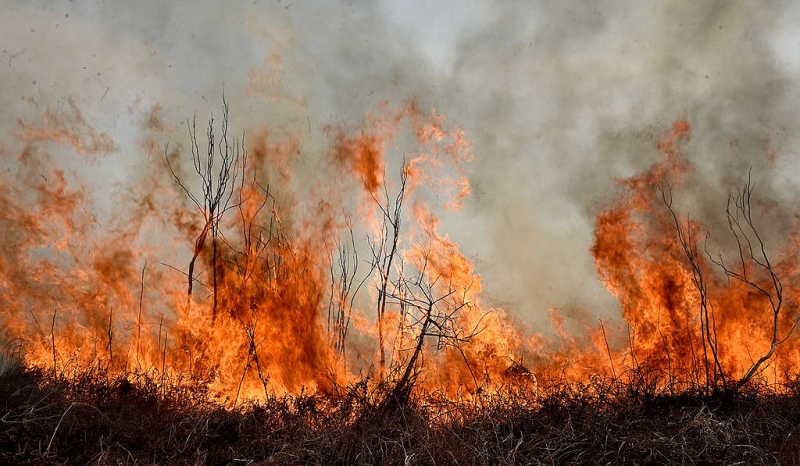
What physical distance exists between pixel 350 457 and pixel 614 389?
4328 mm

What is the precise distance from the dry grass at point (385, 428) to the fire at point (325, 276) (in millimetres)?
1868

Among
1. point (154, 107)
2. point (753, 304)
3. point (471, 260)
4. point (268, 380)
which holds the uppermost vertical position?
point (154, 107)

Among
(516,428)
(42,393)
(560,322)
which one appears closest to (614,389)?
(516,428)

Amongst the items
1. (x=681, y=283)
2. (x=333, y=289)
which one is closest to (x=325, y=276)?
(x=333, y=289)

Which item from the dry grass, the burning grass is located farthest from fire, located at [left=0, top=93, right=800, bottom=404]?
the dry grass

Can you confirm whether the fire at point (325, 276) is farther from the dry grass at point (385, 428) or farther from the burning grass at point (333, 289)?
the dry grass at point (385, 428)

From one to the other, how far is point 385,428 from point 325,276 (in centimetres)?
533

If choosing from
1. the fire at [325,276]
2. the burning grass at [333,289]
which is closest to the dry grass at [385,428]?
the burning grass at [333,289]

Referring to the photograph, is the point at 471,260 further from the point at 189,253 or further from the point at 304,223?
the point at 189,253

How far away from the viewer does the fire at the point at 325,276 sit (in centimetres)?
1195

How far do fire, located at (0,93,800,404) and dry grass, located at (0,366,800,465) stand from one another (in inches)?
73.6

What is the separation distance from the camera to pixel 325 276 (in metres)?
13.1

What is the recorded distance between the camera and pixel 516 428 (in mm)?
8305

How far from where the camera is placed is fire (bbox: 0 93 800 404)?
471 inches
